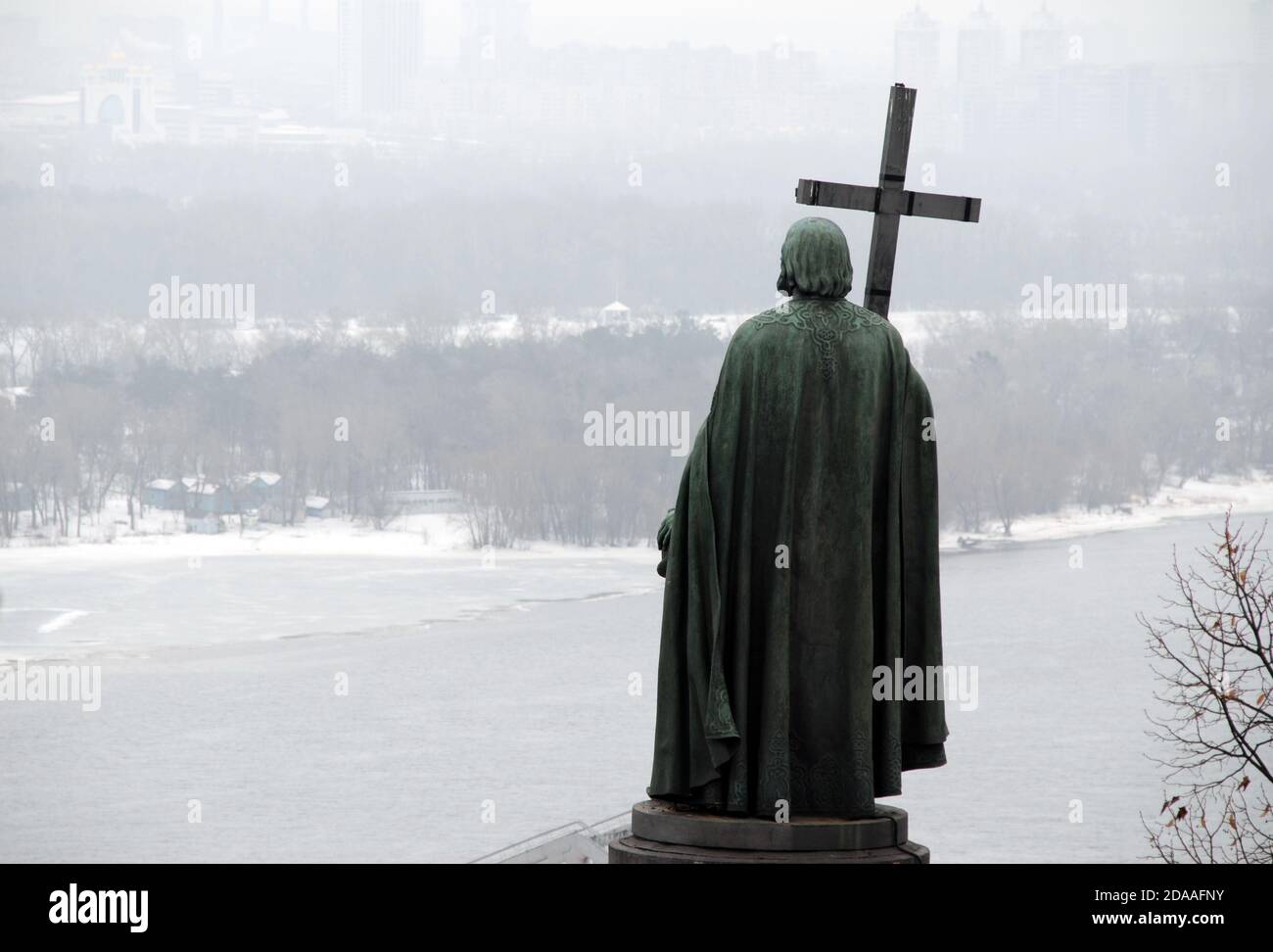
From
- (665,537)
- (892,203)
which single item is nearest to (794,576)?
(665,537)

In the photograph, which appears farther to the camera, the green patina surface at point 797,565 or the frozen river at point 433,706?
the frozen river at point 433,706

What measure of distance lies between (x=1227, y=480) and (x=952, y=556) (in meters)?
17.1

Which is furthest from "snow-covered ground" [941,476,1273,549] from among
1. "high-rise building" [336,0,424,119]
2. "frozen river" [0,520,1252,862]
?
"high-rise building" [336,0,424,119]

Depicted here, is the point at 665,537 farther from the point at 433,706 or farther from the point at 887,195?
the point at 433,706

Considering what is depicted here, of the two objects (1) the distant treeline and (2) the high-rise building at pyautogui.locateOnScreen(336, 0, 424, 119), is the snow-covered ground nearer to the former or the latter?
(1) the distant treeline

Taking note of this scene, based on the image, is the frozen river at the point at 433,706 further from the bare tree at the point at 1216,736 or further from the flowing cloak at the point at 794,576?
the flowing cloak at the point at 794,576

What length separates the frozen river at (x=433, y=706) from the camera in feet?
122

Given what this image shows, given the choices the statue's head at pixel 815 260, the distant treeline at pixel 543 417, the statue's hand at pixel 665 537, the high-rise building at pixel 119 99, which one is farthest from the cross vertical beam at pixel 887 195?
the high-rise building at pixel 119 99

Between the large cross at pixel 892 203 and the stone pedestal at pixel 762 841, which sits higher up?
the large cross at pixel 892 203

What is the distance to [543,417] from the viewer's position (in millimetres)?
74000

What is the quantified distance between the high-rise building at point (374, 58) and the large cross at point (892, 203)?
365 feet

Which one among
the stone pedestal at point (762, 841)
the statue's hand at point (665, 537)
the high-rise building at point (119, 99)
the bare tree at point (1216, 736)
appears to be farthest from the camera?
the high-rise building at point (119, 99)

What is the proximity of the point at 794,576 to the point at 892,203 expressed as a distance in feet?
3.50
